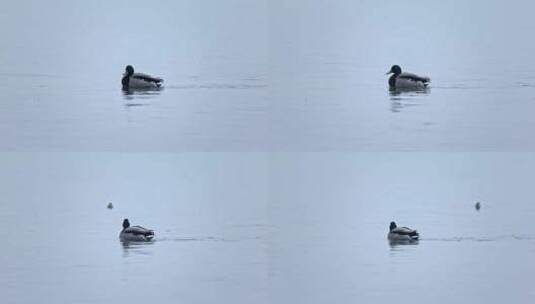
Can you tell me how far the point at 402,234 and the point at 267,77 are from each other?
207 cm

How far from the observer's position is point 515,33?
548 inches

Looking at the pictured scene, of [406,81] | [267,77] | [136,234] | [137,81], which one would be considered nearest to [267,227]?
[136,234]

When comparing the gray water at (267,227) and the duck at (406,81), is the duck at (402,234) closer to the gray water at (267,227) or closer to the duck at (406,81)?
the gray water at (267,227)

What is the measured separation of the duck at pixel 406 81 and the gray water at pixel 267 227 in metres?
0.44

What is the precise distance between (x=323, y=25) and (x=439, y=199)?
4209 mm

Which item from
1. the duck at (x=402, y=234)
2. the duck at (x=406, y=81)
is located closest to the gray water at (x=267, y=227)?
the duck at (x=402, y=234)

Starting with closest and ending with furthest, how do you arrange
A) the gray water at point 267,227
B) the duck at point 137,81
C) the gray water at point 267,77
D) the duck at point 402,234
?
1. the gray water at point 267,227
2. the gray water at point 267,77
3. the duck at point 402,234
4. the duck at point 137,81

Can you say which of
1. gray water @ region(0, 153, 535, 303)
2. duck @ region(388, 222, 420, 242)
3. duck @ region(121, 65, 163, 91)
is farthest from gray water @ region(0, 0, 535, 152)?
duck @ region(388, 222, 420, 242)

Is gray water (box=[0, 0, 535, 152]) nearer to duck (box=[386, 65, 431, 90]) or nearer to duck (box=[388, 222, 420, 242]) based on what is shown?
duck (box=[386, 65, 431, 90])

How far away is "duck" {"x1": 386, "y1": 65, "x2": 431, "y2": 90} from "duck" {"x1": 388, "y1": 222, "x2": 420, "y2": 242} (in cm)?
115

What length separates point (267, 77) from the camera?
1115cm

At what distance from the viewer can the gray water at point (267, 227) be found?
316 inches

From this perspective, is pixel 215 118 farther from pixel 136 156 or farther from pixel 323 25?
pixel 323 25

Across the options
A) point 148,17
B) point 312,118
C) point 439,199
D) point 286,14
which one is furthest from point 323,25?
point 312,118
